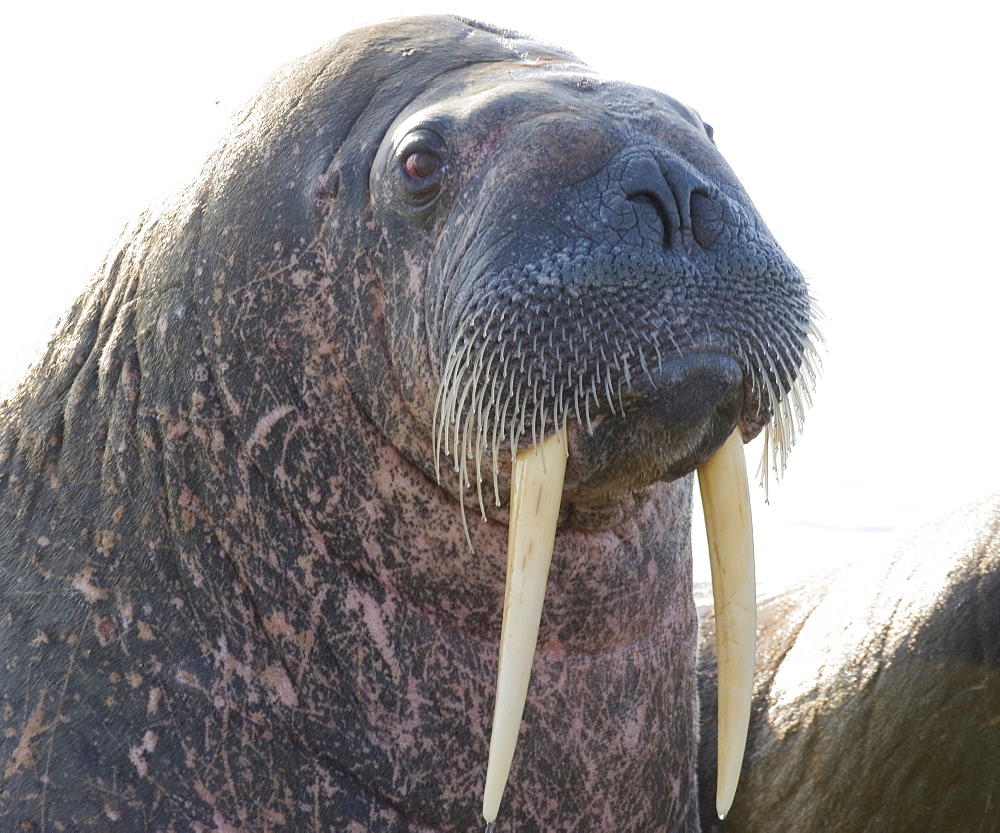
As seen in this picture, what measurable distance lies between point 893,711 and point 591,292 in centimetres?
262

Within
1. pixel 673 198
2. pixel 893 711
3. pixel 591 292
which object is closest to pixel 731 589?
pixel 591 292

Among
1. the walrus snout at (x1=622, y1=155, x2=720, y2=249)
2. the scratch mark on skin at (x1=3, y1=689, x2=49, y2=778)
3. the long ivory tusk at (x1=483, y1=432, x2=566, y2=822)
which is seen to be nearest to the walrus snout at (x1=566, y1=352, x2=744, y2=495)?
the long ivory tusk at (x1=483, y1=432, x2=566, y2=822)

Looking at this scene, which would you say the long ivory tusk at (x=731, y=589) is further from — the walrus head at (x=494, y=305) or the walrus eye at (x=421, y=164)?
the walrus eye at (x=421, y=164)

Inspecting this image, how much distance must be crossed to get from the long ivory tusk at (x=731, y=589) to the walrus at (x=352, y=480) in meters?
0.11

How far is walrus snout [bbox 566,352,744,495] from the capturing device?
3102mm

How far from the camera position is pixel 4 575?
3.75 m

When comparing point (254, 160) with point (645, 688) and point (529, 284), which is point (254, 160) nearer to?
point (529, 284)

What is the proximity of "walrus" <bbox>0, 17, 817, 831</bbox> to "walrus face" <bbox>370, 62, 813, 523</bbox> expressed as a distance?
0.01 meters

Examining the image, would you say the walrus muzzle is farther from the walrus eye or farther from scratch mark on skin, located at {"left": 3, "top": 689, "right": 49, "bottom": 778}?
scratch mark on skin, located at {"left": 3, "top": 689, "right": 49, "bottom": 778}

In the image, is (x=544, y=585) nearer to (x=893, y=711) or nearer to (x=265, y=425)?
(x=265, y=425)

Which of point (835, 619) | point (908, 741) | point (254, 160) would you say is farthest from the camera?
point (835, 619)

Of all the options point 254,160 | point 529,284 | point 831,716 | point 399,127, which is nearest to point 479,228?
point 529,284

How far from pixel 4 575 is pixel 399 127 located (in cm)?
170

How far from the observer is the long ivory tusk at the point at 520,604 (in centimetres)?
309
